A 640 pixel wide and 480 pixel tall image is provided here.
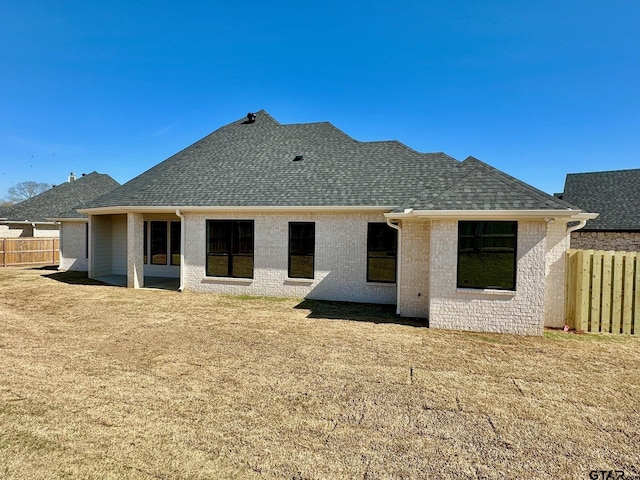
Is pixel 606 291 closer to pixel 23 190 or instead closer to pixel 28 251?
pixel 28 251

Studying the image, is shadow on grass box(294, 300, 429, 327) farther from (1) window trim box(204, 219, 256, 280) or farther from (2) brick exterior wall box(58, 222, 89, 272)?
(2) brick exterior wall box(58, 222, 89, 272)

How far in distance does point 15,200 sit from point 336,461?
81341 mm

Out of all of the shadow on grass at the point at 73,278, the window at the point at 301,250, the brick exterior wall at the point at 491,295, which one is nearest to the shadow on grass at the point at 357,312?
the brick exterior wall at the point at 491,295

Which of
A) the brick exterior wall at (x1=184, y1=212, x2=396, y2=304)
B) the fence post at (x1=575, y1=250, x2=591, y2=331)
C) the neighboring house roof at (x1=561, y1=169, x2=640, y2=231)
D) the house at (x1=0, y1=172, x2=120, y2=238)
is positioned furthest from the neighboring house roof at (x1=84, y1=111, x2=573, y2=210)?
the neighboring house roof at (x1=561, y1=169, x2=640, y2=231)

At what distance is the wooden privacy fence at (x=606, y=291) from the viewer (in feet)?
24.6

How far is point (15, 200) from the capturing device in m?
60.8

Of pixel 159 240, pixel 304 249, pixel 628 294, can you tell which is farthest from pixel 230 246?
pixel 628 294

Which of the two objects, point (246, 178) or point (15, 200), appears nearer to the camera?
point (246, 178)

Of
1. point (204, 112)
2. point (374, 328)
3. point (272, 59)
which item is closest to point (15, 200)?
point (204, 112)

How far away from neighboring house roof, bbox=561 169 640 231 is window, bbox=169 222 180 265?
22.2m

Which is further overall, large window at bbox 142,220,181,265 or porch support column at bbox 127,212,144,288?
large window at bbox 142,220,181,265

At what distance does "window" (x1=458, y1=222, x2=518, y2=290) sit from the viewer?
7.82 metres

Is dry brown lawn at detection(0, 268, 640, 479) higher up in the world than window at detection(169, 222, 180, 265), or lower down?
lower down

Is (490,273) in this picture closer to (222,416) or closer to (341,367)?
(341,367)
